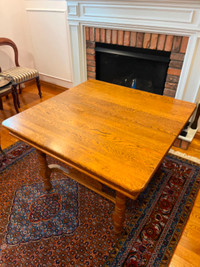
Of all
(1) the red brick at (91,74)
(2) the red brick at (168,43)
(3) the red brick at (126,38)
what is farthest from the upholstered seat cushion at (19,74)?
(2) the red brick at (168,43)

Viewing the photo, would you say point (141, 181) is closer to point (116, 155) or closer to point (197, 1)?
point (116, 155)

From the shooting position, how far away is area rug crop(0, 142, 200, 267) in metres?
1.17

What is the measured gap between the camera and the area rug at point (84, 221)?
1.17 m

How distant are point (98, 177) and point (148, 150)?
0.30m

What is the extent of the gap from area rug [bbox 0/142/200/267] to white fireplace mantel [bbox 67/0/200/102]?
0.85 m

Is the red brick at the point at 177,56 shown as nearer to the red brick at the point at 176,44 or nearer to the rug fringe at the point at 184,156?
the red brick at the point at 176,44

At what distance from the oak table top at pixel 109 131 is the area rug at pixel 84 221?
548 mm

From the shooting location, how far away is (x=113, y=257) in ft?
3.82

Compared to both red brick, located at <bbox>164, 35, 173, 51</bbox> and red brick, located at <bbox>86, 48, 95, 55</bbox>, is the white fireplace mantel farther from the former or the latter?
red brick, located at <bbox>86, 48, 95, 55</bbox>

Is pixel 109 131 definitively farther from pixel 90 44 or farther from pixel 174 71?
pixel 90 44

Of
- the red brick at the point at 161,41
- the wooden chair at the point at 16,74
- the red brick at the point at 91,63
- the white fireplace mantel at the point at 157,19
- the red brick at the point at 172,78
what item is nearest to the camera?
the white fireplace mantel at the point at 157,19

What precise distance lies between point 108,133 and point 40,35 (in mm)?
2523

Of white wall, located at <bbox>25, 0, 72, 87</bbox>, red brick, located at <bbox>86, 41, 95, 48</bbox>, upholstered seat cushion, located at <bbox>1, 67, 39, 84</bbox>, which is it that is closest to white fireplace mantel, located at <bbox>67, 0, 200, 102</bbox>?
red brick, located at <bbox>86, 41, 95, 48</bbox>

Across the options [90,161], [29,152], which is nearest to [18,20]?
[29,152]
